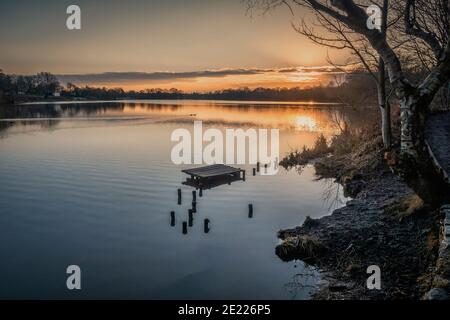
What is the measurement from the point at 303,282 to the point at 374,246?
255 cm

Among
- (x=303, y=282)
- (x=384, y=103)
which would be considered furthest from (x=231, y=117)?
(x=303, y=282)

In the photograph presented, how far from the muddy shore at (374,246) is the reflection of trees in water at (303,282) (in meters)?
0.30

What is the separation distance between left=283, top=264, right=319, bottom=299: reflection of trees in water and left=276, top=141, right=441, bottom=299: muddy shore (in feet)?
0.99

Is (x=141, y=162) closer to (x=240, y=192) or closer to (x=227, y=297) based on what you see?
(x=240, y=192)

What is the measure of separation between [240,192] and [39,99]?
7884 inches

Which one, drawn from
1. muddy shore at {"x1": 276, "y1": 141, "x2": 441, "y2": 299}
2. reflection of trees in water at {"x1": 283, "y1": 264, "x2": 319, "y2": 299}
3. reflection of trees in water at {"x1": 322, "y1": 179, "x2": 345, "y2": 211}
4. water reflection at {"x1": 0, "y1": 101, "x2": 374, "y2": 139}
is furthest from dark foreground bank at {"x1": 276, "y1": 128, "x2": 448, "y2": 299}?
water reflection at {"x1": 0, "y1": 101, "x2": 374, "y2": 139}

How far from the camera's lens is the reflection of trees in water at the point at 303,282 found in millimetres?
11180

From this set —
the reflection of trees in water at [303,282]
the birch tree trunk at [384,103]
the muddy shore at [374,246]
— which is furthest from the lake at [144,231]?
the birch tree trunk at [384,103]

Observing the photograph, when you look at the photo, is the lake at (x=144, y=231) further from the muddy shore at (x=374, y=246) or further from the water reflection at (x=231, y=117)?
the water reflection at (x=231, y=117)

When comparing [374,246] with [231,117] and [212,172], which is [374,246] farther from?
[231,117]

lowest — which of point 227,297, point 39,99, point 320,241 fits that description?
point 227,297

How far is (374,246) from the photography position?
39.4ft

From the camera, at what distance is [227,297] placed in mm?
11531
